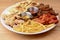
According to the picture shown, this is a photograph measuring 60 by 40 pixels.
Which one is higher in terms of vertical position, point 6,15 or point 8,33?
point 6,15

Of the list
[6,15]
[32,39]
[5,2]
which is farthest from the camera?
[5,2]

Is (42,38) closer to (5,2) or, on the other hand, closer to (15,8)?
(15,8)

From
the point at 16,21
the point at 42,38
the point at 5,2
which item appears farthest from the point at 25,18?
the point at 5,2

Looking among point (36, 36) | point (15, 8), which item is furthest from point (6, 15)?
point (36, 36)

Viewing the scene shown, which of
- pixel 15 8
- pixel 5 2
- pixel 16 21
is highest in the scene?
pixel 5 2

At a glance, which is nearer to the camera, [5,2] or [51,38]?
[51,38]

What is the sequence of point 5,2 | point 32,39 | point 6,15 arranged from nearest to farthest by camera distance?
point 32,39 → point 6,15 → point 5,2
